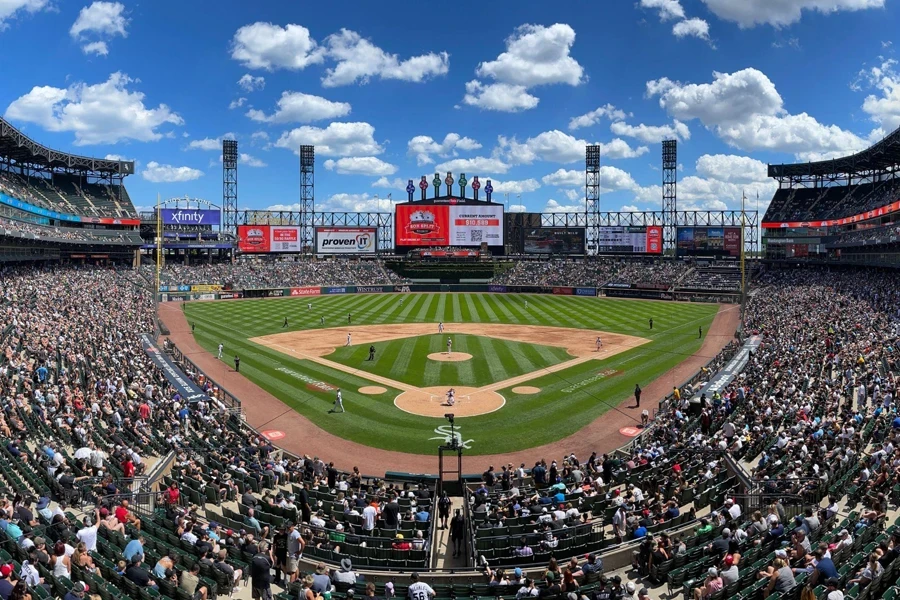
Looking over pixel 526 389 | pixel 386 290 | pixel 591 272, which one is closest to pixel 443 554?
pixel 526 389

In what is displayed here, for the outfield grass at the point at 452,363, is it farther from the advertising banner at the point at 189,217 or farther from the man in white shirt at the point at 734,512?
the advertising banner at the point at 189,217

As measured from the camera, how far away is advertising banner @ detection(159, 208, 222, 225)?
10044cm

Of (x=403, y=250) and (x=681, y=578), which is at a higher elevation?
(x=403, y=250)

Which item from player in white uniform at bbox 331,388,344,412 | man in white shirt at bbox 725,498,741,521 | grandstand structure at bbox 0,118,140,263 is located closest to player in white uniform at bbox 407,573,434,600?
man in white shirt at bbox 725,498,741,521

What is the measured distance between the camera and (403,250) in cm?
10269

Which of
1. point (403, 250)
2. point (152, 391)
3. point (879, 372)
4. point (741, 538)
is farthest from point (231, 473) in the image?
point (403, 250)

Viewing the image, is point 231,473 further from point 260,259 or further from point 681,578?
point 260,259

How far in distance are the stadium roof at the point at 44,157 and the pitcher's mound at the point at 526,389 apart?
62.3 meters

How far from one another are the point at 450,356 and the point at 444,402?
11.3 m

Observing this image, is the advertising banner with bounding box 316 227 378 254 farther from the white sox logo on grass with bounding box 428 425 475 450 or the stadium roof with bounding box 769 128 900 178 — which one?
the white sox logo on grass with bounding box 428 425 475 450

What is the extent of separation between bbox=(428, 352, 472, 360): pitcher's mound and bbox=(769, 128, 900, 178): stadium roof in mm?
52591

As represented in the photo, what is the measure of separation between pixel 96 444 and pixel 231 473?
4.83 meters

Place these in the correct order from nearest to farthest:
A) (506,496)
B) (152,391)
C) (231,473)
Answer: (506,496) < (231,473) < (152,391)

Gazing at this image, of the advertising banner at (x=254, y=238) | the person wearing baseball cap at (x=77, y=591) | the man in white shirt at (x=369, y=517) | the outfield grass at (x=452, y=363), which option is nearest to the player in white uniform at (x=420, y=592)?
the man in white shirt at (x=369, y=517)
